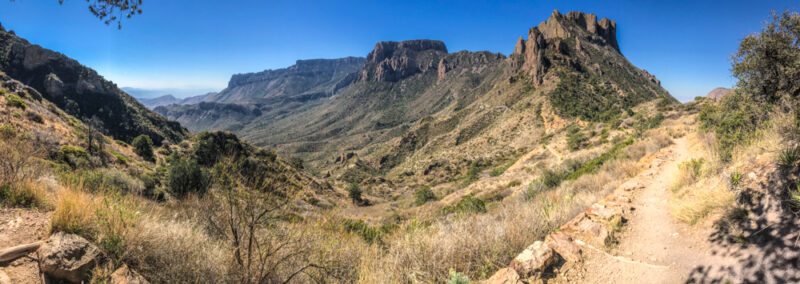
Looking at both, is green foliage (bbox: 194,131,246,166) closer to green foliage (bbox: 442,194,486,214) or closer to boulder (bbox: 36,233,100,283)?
green foliage (bbox: 442,194,486,214)

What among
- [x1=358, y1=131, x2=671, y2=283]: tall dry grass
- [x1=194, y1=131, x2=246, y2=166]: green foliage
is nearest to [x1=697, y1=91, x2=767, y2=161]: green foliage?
[x1=358, y1=131, x2=671, y2=283]: tall dry grass

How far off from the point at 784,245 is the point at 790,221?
1.70 ft

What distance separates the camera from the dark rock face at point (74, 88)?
203 feet

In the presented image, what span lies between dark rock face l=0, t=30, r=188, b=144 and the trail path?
264ft

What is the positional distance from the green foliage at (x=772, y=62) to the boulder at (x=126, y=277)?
1235 cm

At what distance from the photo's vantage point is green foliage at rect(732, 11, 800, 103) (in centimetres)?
614

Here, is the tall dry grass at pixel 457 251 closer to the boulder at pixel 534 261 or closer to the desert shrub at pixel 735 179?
the boulder at pixel 534 261

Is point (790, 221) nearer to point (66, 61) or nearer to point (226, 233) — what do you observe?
point (226, 233)

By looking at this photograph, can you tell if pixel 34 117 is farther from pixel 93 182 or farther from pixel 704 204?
pixel 704 204

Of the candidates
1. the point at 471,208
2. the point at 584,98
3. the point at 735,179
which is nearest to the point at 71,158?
the point at 471,208

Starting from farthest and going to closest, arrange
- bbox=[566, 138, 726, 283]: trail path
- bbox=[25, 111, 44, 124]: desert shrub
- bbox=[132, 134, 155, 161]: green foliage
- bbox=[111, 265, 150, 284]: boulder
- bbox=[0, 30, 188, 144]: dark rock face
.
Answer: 1. bbox=[0, 30, 188, 144]: dark rock face
2. bbox=[132, 134, 155, 161]: green foliage
3. bbox=[25, 111, 44, 124]: desert shrub
4. bbox=[566, 138, 726, 283]: trail path
5. bbox=[111, 265, 150, 284]: boulder

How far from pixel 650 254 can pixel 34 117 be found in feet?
105

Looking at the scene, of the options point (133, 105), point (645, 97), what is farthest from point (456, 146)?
point (133, 105)


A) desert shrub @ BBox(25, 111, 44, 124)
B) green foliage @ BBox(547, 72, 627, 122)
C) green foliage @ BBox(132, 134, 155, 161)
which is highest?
green foliage @ BBox(547, 72, 627, 122)
